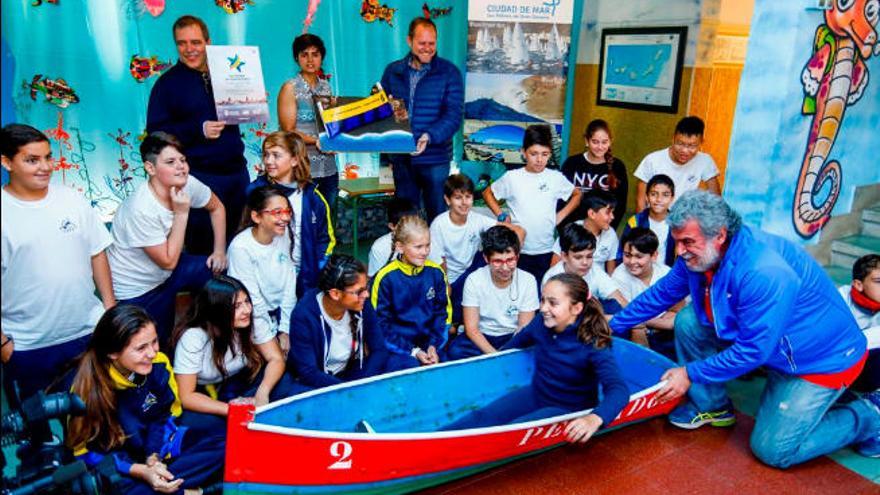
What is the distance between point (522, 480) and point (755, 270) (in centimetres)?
140

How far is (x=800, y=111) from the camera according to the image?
5.04 metres

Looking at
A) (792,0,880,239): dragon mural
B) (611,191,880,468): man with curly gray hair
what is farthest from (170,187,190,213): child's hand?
(792,0,880,239): dragon mural

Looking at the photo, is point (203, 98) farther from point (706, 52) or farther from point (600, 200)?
point (706, 52)

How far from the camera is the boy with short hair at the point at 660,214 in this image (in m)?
4.35

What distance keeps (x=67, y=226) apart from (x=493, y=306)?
2.23m

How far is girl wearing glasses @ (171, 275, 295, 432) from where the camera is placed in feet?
9.39

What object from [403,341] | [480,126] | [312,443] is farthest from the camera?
[480,126]

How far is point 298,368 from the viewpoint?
10.4 feet

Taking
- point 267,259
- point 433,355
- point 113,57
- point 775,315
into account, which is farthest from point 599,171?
point 113,57

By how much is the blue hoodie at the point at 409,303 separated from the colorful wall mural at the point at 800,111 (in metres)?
2.94

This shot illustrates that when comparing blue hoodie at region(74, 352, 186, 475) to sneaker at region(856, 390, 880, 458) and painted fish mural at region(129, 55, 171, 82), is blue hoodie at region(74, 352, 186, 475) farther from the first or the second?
painted fish mural at region(129, 55, 171, 82)

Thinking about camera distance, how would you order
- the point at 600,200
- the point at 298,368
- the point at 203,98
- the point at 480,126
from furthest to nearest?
the point at 480,126 → the point at 600,200 → the point at 203,98 → the point at 298,368

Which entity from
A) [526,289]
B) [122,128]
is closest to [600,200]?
[526,289]

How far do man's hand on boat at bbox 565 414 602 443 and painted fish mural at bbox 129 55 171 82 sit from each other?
4705 mm
